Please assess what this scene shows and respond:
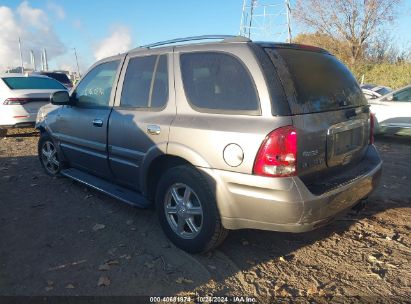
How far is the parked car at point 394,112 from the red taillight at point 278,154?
22.3 feet

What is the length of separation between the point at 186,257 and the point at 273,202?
3.45 ft

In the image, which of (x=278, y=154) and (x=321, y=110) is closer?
(x=278, y=154)

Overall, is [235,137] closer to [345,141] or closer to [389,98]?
[345,141]

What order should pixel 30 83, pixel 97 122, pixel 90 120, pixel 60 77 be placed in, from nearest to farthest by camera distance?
pixel 97 122 < pixel 90 120 < pixel 30 83 < pixel 60 77

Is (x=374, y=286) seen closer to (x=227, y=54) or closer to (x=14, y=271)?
(x=227, y=54)

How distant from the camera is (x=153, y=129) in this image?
3568mm

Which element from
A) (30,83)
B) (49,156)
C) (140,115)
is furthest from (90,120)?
(30,83)

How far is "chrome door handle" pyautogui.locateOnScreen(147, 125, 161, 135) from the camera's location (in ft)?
11.5

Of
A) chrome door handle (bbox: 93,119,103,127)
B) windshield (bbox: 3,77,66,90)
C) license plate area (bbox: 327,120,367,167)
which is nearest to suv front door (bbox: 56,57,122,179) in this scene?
chrome door handle (bbox: 93,119,103,127)

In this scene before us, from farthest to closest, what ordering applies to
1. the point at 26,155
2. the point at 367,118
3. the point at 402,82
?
the point at 402,82 → the point at 26,155 → the point at 367,118

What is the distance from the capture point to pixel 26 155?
24.3 feet

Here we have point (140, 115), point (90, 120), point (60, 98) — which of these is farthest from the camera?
point (60, 98)

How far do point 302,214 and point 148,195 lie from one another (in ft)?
5.46

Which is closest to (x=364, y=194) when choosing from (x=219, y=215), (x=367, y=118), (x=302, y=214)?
(x=367, y=118)
